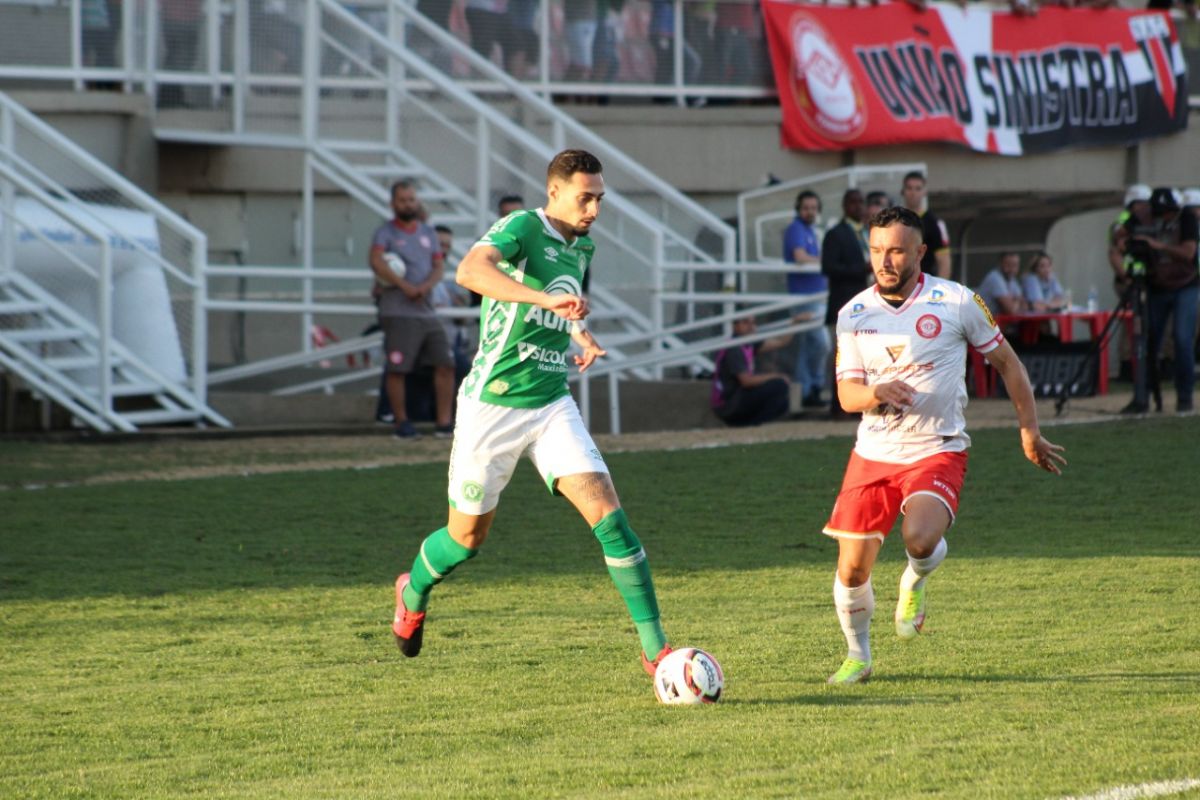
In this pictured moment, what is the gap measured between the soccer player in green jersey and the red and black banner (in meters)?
15.9

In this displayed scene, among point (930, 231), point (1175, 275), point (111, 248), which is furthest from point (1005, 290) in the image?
point (111, 248)

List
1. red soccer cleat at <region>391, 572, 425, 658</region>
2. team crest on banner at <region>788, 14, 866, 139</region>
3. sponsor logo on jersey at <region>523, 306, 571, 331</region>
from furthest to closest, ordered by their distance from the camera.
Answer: team crest on banner at <region>788, 14, 866, 139</region> → red soccer cleat at <region>391, 572, 425, 658</region> → sponsor logo on jersey at <region>523, 306, 571, 331</region>

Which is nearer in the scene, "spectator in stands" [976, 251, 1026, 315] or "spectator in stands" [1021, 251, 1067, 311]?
"spectator in stands" [976, 251, 1026, 315]

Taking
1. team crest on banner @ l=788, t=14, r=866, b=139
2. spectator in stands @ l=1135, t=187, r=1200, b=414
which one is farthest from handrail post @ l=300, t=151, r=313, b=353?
spectator in stands @ l=1135, t=187, r=1200, b=414

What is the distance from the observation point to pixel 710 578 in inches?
357

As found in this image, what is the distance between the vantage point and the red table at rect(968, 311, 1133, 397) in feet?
62.7

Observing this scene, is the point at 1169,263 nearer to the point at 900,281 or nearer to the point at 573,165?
the point at 900,281

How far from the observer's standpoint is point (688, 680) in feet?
20.1

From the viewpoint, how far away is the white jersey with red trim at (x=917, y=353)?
6.72 meters

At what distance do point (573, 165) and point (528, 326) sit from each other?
1.93ft

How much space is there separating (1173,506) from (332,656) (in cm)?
594

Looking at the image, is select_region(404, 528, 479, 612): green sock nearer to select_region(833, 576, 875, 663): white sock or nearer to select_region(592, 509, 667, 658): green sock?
select_region(592, 509, 667, 658): green sock

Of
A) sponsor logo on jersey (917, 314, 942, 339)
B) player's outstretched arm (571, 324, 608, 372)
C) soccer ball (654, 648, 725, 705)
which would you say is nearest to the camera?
soccer ball (654, 648, 725, 705)

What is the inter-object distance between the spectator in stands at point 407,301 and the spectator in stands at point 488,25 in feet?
17.6
